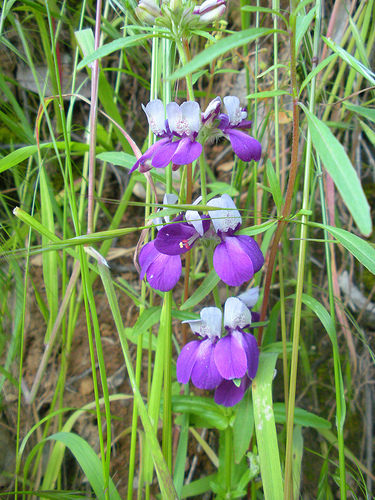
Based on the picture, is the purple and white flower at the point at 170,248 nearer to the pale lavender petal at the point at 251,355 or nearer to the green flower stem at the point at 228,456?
the pale lavender petal at the point at 251,355

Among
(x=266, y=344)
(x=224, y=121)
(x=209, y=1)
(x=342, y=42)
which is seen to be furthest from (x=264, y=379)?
(x=342, y=42)

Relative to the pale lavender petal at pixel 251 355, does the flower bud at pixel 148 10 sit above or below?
above

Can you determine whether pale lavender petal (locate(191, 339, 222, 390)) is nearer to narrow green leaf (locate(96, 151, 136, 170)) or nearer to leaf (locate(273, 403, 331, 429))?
leaf (locate(273, 403, 331, 429))

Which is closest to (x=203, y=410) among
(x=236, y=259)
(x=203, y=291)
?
(x=203, y=291)

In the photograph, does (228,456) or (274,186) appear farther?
(228,456)

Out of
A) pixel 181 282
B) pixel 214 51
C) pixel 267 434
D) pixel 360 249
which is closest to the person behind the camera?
pixel 214 51

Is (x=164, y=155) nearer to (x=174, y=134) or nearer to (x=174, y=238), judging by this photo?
(x=174, y=134)

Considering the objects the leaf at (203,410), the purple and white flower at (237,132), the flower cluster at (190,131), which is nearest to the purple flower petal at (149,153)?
the flower cluster at (190,131)
